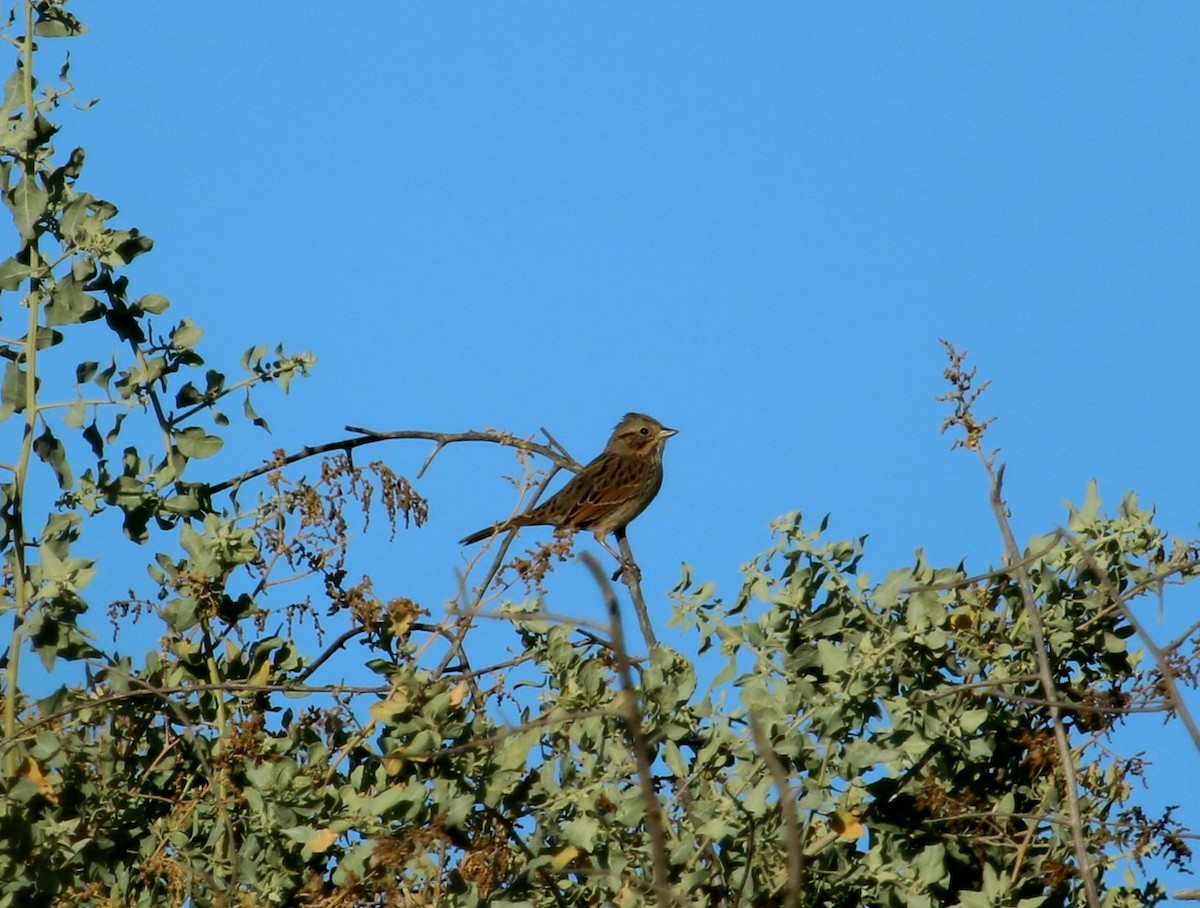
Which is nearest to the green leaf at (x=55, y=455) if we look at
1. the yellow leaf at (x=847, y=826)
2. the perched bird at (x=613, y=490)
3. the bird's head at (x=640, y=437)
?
the yellow leaf at (x=847, y=826)

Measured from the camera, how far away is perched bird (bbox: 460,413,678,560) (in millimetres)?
9992

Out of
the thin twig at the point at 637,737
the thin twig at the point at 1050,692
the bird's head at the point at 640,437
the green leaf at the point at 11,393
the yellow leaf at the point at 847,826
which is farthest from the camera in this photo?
the bird's head at the point at 640,437

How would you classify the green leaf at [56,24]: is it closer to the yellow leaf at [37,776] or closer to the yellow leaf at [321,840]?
the yellow leaf at [37,776]

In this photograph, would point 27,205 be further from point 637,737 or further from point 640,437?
point 640,437

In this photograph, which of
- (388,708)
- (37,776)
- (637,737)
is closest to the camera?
(637,737)

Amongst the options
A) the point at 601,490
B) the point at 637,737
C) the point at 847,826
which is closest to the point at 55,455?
the point at 847,826

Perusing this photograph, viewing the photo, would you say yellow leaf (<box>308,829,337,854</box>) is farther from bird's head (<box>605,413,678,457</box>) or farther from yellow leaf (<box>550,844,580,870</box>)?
bird's head (<box>605,413,678,457</box>)

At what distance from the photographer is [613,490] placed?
10.1 meters

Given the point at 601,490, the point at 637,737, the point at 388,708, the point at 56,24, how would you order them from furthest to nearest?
the point at 601,490 → the point at 56,24 → the point at 388,708 → the point at 637,737

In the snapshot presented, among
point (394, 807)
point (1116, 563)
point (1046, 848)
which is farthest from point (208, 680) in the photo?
point (1116, 563)

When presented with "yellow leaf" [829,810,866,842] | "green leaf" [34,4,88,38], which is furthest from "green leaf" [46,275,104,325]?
"yellow leaf" [829,810,866,842]

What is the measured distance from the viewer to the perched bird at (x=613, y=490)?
32.8 ft

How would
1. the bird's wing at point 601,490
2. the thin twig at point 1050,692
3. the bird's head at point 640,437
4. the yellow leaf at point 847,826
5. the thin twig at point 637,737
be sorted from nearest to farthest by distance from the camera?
the thin twig at point 637,737 → the thin twig at point 1050,692 → the yellow leaf at point 847,826 → the bird's wing at point 601,490 → the bird's head at point 640,437

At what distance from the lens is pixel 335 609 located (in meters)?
3.92
